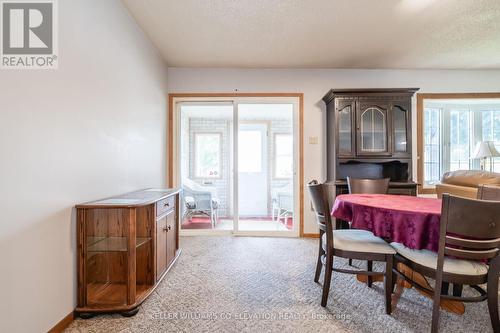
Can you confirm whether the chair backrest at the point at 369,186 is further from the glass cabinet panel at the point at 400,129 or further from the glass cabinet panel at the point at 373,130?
the glass cabinet panel at the point at 400,129

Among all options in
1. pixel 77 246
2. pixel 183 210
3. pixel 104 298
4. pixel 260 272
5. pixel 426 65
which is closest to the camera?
pixel 77 246

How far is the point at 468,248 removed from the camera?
137cm

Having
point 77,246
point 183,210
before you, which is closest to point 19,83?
point 77,246

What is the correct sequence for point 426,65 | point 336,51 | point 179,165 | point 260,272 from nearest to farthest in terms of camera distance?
point 260,272
point 336,51
point 426,65
point 179,165

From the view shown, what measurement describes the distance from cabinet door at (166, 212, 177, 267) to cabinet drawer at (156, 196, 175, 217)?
86 millimetres

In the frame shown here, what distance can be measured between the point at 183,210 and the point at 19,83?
3.02m

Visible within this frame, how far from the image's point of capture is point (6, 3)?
124cm

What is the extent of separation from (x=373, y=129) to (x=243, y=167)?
8.48ft

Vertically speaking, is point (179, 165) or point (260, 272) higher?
point (179, 165)

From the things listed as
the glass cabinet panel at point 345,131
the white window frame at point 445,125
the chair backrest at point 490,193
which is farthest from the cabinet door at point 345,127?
the chair backrest at point 490,193

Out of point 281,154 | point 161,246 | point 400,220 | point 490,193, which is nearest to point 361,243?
point 400,220

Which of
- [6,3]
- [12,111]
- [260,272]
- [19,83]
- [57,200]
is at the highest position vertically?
[6,3]

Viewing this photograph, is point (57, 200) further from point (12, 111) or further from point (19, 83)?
point (19, 83)

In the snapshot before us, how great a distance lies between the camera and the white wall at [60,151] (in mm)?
1186
